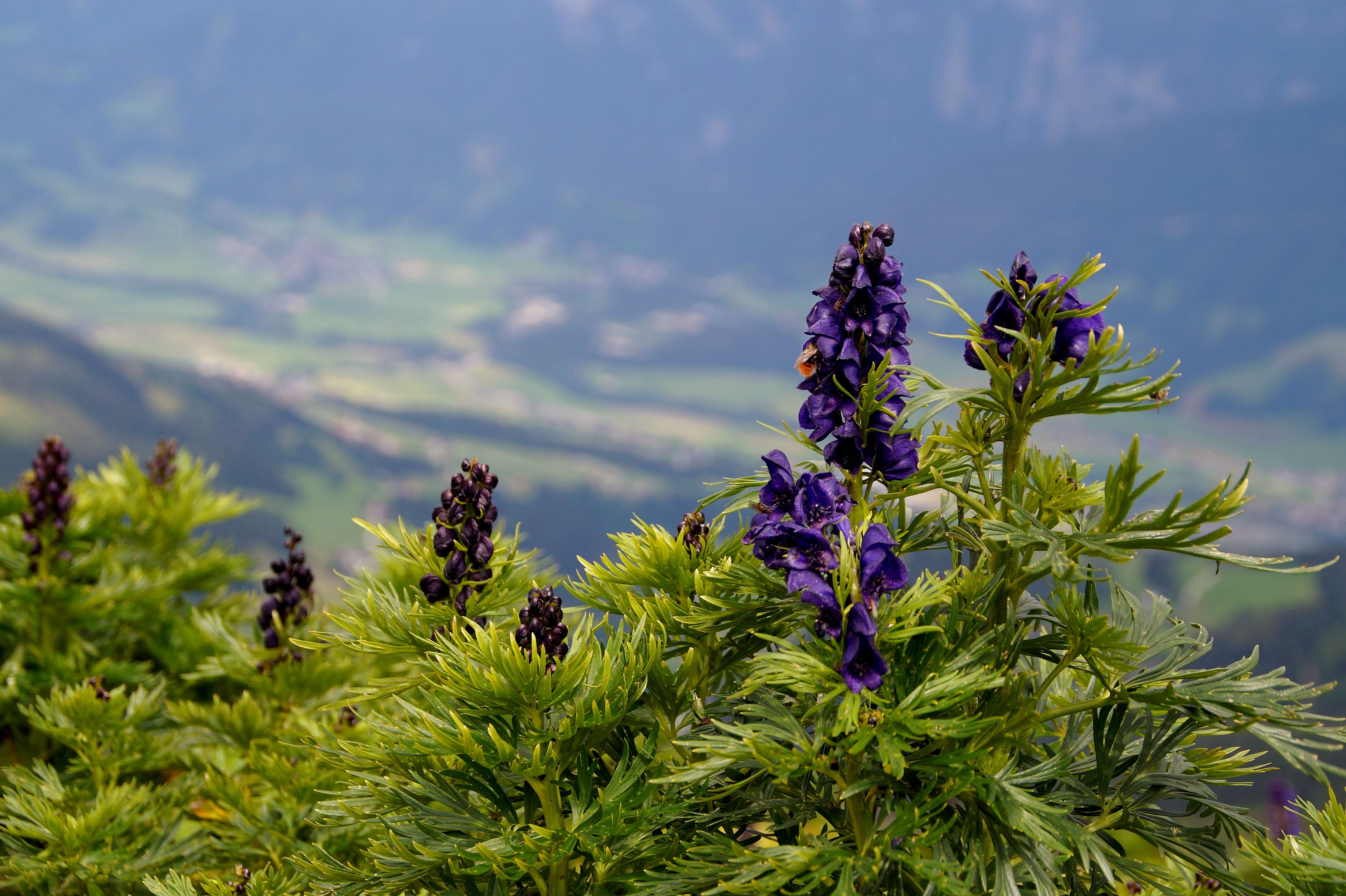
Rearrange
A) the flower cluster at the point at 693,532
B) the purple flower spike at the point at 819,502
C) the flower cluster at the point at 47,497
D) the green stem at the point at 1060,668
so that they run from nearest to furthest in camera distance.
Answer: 1. the purple flower spike at the point at 819,502
2. the green stem at the point at 1060,668
3. the flower cluster at the point at 693,532
4. the flower cluster at the point at 47,497

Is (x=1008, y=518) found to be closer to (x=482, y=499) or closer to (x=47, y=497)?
(x=482, y=499)

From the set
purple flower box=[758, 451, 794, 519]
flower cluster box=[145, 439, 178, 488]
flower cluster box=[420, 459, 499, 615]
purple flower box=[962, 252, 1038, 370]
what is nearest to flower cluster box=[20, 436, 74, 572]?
flower cluster box=[145, 439, 178, 488]

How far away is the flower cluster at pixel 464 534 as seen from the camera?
2131mm

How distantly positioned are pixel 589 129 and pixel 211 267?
82.7 meters

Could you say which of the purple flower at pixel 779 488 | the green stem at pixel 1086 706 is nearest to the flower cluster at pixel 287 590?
the purple flower at pixel 779 488

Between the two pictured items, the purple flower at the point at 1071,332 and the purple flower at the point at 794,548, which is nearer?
the purple flower at the point at 794,548

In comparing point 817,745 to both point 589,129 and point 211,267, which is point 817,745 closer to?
point 211,267

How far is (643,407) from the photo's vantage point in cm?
12406

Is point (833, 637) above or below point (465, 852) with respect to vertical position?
above

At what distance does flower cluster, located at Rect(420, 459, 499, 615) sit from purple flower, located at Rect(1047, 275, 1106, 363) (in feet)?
4.15

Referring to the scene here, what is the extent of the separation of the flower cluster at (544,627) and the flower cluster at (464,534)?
0.40m

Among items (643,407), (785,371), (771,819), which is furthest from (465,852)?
(785,371)

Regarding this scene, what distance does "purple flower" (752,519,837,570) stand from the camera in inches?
59.4

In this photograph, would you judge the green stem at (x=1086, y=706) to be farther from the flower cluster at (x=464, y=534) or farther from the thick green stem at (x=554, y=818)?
the flower cluster at (x=464, y=534)
